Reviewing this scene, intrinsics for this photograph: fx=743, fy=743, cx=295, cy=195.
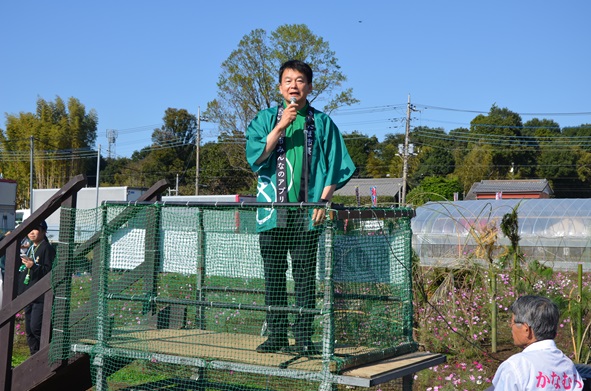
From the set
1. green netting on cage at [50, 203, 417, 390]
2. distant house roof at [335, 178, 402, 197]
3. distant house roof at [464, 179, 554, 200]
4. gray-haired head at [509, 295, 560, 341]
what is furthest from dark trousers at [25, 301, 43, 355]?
distant house roof at [335, 178, 402, 197]

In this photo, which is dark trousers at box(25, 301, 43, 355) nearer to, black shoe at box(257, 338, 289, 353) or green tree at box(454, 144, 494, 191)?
black shoe at box(257, 338, 289, 353)

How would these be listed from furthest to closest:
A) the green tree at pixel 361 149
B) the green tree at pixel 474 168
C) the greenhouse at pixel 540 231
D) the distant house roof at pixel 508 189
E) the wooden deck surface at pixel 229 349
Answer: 1. the green tree at pixel 361 149
2. the green tree at pixel 474 168
3. the distant house roof at pixel 508 189
4. the greenhouse at pixel 540 231
5. the wooden deck surface at pixel 229 349

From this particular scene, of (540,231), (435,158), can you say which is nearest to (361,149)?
(435,158)

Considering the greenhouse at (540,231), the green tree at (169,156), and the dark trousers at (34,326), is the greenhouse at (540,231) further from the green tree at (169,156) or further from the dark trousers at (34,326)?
the green tree at (169,156)

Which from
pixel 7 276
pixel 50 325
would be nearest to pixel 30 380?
pixel 50 325

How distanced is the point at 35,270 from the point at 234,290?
3.30 m

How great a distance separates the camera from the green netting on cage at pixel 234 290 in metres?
4.54

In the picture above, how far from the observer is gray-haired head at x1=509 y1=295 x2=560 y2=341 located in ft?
11.5

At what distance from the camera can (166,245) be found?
18.6 ft

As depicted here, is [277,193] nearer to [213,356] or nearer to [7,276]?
[213,356]

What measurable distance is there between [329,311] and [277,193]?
96cm

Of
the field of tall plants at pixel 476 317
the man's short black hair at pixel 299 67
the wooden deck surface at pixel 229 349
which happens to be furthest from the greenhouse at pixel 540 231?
the man's short black hair at pixel 299 67

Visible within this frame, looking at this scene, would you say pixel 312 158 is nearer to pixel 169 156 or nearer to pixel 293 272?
pixel 293 272

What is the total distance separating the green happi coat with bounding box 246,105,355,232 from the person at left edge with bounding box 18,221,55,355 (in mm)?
3846
